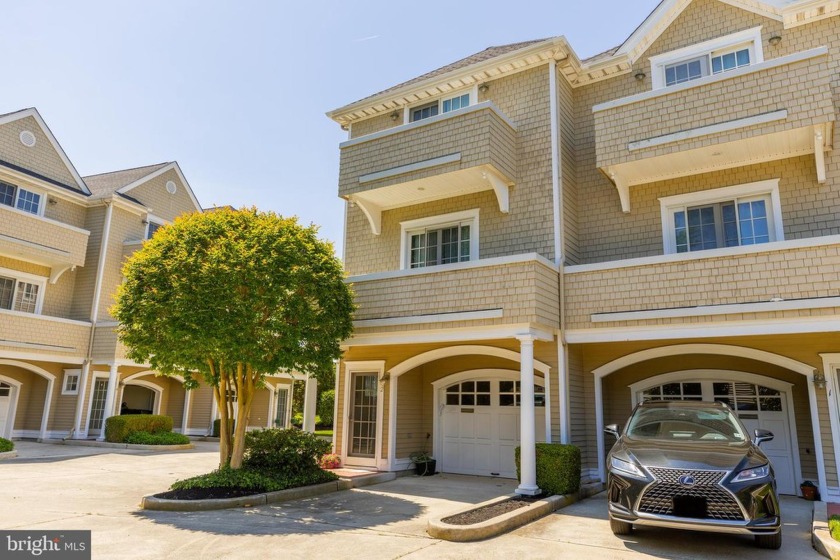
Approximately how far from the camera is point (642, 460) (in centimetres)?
705

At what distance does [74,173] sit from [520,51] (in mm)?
18846

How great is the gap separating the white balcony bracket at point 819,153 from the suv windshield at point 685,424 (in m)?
5.03

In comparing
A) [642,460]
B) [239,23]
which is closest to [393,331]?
[642,460]

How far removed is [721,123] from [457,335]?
20.3ft

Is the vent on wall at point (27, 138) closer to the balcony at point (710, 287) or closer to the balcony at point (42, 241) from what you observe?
the balcony at point (42, 241)

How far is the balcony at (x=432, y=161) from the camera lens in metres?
12.1

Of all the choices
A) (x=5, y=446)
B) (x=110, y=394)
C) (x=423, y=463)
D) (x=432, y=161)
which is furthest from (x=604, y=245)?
(x=110, y=394)

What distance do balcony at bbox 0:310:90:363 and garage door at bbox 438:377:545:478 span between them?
14427 mm

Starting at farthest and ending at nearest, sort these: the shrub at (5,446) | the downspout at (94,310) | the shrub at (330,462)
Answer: the downspout at (94,310) < the shrub at (5,446) < the shrub at (330,462)

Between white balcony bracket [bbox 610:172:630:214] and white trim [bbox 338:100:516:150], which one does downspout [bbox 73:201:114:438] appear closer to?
white trim [bbox 338:100:516:150]

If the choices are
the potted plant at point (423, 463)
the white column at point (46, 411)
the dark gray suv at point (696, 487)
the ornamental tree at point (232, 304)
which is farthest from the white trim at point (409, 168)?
the white column at point (46, 411)

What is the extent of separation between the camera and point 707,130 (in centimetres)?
1053

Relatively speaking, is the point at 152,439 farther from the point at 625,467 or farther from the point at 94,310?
the point at 625,467

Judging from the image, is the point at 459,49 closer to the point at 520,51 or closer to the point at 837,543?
the point at 520,51
